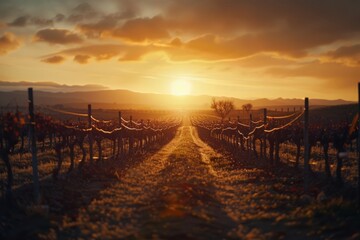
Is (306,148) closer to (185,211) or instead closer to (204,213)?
(204,213)

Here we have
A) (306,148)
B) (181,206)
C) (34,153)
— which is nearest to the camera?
(181,206)

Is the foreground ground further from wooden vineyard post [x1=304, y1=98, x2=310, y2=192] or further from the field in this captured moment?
wooden vineyard post [x1=304, y1=98, x2=310, y2=192]

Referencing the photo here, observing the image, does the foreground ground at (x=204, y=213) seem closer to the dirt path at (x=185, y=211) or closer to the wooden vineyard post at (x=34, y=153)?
the dirt path at (x=185, y=211)

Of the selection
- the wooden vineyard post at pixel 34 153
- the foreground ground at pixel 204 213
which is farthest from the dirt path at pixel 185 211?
the wooden vineyard post at pixel 34 153

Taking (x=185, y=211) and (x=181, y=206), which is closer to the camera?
(x=185, y=211)

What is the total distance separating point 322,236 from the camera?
9594 mm

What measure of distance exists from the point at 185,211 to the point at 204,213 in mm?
570

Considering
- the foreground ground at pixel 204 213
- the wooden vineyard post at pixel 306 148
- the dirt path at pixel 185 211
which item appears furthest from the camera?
the wooden vineyard post at pixel 306 148

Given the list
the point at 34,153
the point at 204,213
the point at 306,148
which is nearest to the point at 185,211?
the point at 204,213

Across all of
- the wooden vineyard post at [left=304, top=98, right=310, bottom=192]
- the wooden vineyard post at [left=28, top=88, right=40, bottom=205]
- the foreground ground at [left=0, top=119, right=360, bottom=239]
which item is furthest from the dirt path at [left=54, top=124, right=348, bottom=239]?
the wooden vineyard post at [left=28, top=88, right=40, bottom=205]

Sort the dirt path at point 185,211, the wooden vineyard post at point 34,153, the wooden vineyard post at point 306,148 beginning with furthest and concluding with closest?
the wooden vineyard post at point 306,148 < the wooden vineyard post at point 34,153 < the dirt path at point 185,211

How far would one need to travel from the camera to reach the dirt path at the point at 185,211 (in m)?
10.1

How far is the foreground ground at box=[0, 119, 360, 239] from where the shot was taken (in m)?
9.95

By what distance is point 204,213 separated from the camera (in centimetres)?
1186
